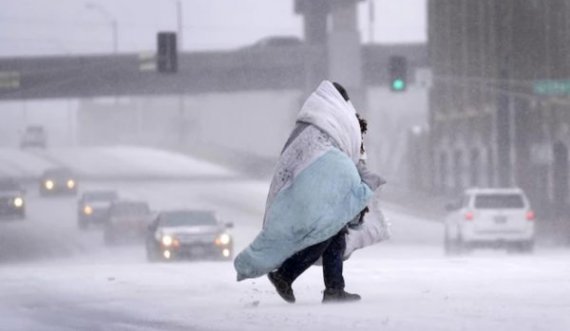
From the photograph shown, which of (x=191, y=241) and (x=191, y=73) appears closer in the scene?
(x=191, y=241)

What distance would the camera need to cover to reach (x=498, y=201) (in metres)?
37.8

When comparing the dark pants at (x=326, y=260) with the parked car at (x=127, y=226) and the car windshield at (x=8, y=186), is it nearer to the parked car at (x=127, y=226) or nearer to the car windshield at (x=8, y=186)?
the parked car at (x=127, y=226)

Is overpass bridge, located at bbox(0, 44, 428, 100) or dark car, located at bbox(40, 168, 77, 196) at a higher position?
overpass bridge, located at bbox(0, 44, 428, 100)

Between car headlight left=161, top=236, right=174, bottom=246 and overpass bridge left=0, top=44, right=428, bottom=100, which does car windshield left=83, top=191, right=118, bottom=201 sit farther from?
overpass bridge left=0, top=44, right=428, bottom=100

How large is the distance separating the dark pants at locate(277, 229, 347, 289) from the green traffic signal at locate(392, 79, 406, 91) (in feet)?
140

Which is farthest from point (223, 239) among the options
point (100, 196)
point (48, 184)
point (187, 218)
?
point (48, 184)

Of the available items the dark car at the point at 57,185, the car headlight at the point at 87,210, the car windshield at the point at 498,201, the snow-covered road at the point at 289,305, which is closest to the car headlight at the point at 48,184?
the dark car at the point at 57,185

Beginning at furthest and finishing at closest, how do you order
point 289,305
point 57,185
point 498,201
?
point 57,185 → point 498,201 → point 289,305

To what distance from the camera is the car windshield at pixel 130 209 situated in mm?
→ 48691

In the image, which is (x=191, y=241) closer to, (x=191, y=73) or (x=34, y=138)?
(x=191, y=73)

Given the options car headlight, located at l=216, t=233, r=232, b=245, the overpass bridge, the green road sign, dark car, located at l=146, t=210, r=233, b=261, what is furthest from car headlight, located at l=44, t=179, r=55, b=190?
car headlight, located at l=216, t=233, r=232, b=245

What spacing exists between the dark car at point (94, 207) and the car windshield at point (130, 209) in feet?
25.3

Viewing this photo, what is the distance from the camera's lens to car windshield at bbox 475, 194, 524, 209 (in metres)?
37.4

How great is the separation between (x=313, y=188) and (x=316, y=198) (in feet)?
0.27
